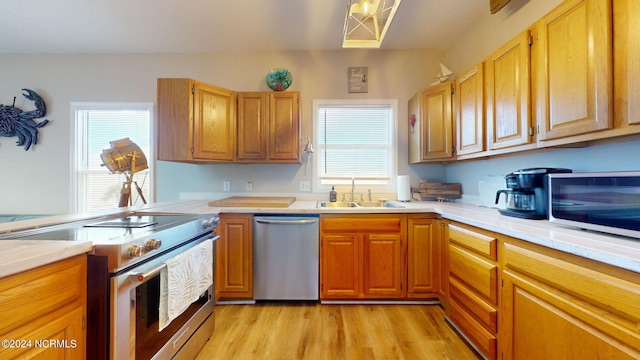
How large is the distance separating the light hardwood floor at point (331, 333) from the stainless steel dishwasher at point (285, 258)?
0.14 metres

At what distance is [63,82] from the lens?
2850 mm

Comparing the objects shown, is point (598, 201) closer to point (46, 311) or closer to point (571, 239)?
point (571, 239)

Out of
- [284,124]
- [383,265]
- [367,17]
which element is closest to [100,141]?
[284,124]

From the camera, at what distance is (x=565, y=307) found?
3.10ft

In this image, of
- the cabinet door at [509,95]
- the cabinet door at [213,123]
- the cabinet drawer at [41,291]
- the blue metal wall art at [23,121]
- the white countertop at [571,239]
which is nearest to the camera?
the cabinet drawer at [41,291]

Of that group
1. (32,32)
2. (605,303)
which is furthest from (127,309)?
(32,32)

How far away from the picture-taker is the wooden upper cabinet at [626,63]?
958 millimetres

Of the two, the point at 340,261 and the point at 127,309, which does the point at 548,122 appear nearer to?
the point at 340,261

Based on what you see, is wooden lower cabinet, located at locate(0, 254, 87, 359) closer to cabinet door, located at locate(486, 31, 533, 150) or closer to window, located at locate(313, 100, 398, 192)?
window, located at locate(313, 100, 398, 192)

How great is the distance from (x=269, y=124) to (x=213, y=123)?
0.54 m

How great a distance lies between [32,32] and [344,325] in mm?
4239

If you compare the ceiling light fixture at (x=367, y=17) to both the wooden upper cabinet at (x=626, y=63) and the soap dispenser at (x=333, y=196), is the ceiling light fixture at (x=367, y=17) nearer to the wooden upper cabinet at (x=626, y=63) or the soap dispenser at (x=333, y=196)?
the wooden upper cabinet at (x=626, y=63)

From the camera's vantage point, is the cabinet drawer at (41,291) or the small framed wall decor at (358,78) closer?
the cabinet drawer at (41,291)

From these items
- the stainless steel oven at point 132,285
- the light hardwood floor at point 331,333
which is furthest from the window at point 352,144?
the stainless steel oven at point 132,285
